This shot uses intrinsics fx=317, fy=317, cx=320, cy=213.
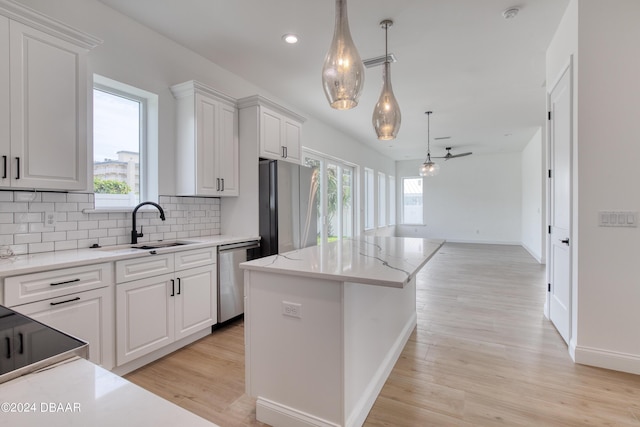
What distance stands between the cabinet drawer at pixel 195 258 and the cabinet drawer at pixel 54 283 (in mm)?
555

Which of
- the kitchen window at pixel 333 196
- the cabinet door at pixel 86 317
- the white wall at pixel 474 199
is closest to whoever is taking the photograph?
the cabinet door at pixel 86 317

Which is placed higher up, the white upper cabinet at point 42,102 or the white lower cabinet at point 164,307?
the white upper cabinet at point 42,102

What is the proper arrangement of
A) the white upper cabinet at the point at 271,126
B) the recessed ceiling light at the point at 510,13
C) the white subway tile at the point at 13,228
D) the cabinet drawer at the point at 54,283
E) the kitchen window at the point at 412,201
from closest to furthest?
the cabinet drawer at the point at 54,283, the white subway tile at the point at 13,228, the recessed ceiling light at the point at 510,13, the white upper cabinet at the point at 271,126, the kitchen window at the point at 412,201

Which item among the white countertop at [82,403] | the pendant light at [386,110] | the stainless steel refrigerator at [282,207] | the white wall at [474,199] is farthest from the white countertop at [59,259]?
the white wall at [474,199]

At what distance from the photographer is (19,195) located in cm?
213

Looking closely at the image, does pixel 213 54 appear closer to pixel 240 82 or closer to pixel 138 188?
pixel 240 82

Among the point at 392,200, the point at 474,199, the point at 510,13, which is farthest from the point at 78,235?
the point at 474,199

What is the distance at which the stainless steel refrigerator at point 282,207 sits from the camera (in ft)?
11.2

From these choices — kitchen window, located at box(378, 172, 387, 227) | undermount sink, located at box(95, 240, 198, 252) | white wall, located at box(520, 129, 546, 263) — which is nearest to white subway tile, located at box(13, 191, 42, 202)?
undermount sink, located at box(95, 240, 198, 252)

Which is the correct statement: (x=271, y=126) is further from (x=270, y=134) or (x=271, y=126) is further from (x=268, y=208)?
(x=268, y=208)

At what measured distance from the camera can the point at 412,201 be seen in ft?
35.5

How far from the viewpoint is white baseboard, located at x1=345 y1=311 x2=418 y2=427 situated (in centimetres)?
171

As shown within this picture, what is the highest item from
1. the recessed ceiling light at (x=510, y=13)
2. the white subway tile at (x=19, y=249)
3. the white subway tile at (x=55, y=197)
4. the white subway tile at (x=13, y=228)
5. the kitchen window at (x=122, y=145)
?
the recessed ceiling light at (x=510, y=13)

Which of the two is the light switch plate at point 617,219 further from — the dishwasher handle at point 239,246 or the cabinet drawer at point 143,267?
the cabinet drawer at point 143,267
